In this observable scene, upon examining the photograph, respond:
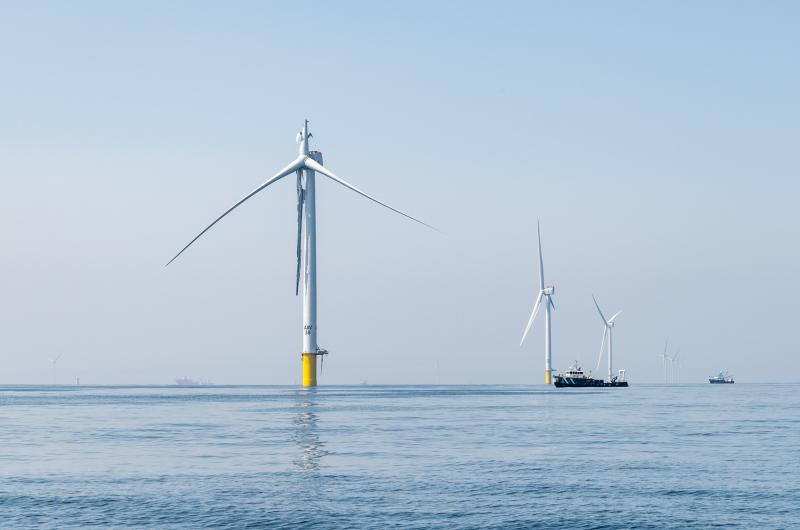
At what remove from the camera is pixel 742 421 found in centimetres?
11656

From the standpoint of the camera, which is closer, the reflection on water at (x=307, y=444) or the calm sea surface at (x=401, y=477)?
the calm sea surface at (x=401, y=477)

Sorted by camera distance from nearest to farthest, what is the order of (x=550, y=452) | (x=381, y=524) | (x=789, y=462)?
(x=381, y=524)
(x=789, y=462)
(x=550, y=452)

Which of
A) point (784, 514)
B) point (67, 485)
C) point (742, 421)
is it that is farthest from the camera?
point (742, 421)

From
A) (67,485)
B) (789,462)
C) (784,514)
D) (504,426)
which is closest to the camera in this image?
(784,514)

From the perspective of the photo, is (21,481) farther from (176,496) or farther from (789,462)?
(789,462)

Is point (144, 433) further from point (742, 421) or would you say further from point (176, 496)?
point (742, 421)

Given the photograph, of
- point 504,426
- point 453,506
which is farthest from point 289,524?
point 504,426

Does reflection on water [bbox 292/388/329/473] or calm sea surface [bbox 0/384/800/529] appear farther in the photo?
reflection on water [bbox 292/388/329/473]

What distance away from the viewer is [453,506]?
150 ft

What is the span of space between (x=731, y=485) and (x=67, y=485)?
3633 centimetres

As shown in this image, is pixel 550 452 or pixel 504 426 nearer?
pixel 550 452

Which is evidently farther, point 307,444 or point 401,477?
point 307,444

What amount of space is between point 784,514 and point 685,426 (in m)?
63.8

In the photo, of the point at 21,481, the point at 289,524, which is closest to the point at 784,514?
the point at 289,524
